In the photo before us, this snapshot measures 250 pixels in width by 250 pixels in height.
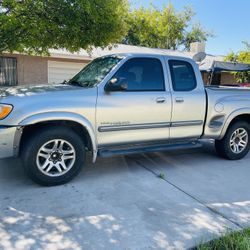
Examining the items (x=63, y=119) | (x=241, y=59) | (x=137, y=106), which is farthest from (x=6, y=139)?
(x=241, y=59)

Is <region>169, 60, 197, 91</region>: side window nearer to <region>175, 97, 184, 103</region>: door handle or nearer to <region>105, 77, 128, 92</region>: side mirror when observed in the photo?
<region>175, 97, 184, 103</region>: door handle

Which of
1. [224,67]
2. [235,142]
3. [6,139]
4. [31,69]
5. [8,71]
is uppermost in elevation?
[224,67]

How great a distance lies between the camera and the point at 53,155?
4.38 meters

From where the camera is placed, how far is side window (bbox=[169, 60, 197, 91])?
5316mm

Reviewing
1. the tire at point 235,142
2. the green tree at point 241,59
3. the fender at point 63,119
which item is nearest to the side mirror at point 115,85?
the fender at point 63,119

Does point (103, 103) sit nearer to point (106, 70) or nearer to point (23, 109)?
point (106, 70)

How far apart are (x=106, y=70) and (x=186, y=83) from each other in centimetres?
158

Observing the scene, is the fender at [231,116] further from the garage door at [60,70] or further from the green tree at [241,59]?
the green tree at [241,59]

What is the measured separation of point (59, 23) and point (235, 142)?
477 centimetres

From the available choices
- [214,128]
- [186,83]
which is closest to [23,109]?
[186,83]

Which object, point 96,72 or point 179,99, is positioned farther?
point 179,99

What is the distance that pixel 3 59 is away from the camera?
41.2 ft

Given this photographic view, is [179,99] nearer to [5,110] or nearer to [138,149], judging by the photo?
[138,149]

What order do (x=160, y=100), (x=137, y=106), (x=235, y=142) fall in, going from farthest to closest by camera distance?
1. (x=235, y=142)
2. (x=160, y=100)
3. (x=137, y=106)
